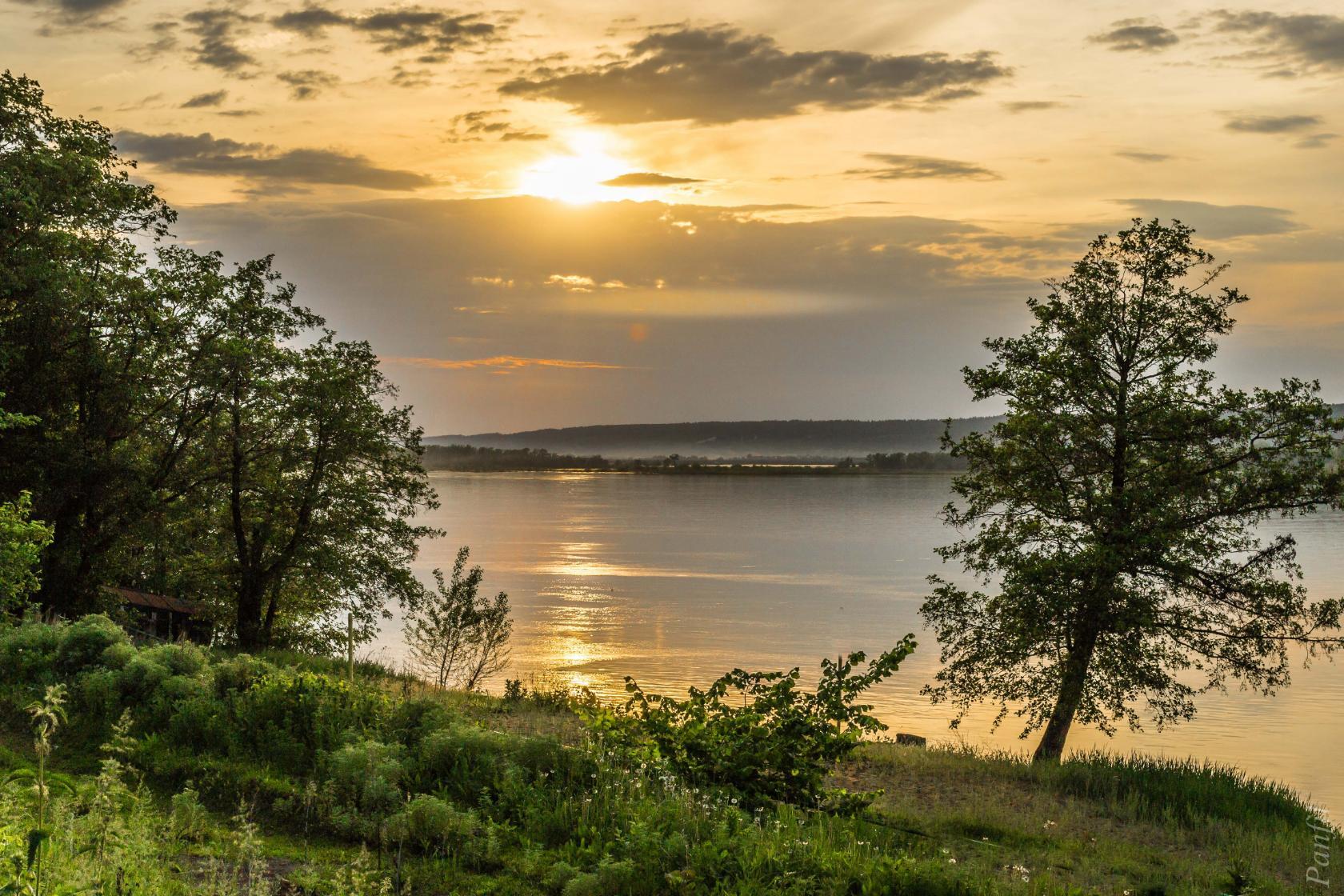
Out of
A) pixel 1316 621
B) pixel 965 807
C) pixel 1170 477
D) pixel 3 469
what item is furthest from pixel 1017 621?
pixel 3 469

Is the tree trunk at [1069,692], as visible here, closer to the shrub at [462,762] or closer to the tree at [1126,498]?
the tree at [1126,498]

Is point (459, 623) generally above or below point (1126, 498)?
below

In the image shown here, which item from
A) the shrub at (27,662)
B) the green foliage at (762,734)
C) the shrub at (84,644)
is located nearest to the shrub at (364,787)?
the green foliage at (762,734)

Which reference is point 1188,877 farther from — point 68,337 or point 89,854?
point 68,337

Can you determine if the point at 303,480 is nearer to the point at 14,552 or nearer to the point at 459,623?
the point at 459,623

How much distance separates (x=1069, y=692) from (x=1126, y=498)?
12.8 feet

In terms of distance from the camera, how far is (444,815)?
323 inches

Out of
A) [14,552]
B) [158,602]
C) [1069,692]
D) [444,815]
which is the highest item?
[14,552]

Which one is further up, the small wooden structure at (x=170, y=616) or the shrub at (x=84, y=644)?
the shrub at (x=84, y=644)

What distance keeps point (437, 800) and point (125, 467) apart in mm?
23154

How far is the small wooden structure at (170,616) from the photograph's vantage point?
1281 inches

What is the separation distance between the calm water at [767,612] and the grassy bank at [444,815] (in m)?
19.0

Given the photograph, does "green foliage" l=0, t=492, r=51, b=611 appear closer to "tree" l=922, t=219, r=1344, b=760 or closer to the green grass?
the green grass

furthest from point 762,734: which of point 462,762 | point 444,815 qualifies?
point 444,815
